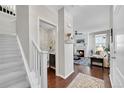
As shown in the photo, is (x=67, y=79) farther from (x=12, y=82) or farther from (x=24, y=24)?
(x=24, y=24)

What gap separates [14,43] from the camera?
2908 mm

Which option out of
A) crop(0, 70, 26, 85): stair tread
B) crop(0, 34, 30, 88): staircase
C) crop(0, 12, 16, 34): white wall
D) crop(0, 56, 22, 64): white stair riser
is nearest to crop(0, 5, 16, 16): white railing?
crop(0, 12, 16, 34): white wall

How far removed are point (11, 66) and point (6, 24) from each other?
8.05ft

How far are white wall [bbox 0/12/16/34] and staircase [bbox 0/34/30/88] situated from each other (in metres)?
1.00

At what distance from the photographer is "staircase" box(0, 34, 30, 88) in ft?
6.09

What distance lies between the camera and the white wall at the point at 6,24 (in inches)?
148

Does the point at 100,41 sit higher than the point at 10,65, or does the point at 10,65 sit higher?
the point at 100,41

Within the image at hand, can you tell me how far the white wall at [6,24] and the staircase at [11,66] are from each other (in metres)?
1.00

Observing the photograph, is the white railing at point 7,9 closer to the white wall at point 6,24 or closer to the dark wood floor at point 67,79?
the white wall at point 6,24

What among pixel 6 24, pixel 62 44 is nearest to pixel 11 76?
pixel 62 44

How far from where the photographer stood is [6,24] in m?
3.88

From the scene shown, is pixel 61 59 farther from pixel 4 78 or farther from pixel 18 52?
pixel 4 78

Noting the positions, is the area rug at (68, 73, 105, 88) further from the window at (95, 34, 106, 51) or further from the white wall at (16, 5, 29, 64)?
the window at (95, 34, 106, 51)

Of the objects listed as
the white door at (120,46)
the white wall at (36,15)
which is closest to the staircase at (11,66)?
the white wall at (36,15)
